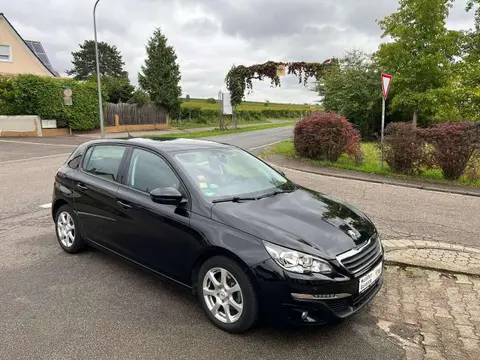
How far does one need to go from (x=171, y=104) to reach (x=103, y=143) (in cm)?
3178

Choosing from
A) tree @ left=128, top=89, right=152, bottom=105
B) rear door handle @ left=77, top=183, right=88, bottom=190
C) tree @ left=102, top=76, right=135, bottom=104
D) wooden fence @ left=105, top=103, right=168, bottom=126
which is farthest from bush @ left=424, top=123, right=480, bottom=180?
tree @ left=102, top=76, right=135, bottom=104

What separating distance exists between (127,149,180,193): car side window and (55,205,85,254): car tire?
1.17m

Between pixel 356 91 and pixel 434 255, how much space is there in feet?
57.0

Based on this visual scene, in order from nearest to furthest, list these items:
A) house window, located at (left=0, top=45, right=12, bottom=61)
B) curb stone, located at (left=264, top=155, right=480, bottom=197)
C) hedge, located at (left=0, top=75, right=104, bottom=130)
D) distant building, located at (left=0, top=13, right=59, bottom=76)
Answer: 1. curb stone, located at (left=264, top=155, right=480, bottom=197)
2. hedge, located at (left=0, top=75, right=104, bottom=130)
3. distant building, located at (left=0, top=13, right=59, bottom=76)
4. house window, located at (left=0, top=45, right=12, bottom=61)

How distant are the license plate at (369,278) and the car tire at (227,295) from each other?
822 millimetres

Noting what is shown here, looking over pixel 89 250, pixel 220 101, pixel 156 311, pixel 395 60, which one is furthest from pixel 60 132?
pixel 156 311

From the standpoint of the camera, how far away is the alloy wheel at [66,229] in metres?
4.82

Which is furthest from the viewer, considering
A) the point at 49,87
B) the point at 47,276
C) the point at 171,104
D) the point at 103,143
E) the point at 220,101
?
the point at 171,104

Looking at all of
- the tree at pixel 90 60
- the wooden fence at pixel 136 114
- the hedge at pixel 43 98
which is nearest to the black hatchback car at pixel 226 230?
the hedge at pixel 43 98

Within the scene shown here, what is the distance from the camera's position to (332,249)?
3.02 m

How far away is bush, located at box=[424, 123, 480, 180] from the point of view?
9.32m

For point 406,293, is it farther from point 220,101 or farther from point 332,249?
point 220,101

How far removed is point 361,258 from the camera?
10.4 feet

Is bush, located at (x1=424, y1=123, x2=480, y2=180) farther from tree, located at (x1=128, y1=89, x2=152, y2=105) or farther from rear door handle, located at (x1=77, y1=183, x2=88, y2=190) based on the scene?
tree, located at (x1=128, y1=89, x2=152, y2=105)
